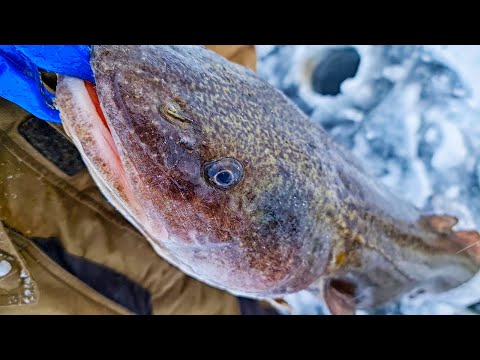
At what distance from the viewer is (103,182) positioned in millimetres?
1351

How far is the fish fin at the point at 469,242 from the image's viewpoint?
2.19 metres

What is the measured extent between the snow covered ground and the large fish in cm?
52

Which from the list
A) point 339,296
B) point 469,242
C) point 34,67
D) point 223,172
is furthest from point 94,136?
point 469,242

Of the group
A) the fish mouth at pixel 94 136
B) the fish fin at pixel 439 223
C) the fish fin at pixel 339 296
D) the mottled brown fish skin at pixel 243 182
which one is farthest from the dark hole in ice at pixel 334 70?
the fish mouth at pixel 94 136

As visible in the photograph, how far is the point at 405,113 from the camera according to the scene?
2680 mm

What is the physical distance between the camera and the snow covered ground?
7.85ft

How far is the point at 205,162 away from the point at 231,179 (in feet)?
0.36

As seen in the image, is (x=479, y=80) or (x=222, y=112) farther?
(x=479, y=80)

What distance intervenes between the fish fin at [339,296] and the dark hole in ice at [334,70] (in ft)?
4.37

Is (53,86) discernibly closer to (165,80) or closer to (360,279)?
(165,80)

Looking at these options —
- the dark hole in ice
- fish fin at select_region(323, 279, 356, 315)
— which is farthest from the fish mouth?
the dark hole in ice

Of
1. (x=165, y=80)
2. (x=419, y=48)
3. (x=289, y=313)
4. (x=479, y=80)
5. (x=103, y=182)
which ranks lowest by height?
(x=103, y=182)

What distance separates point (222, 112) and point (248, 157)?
17 centimetres
